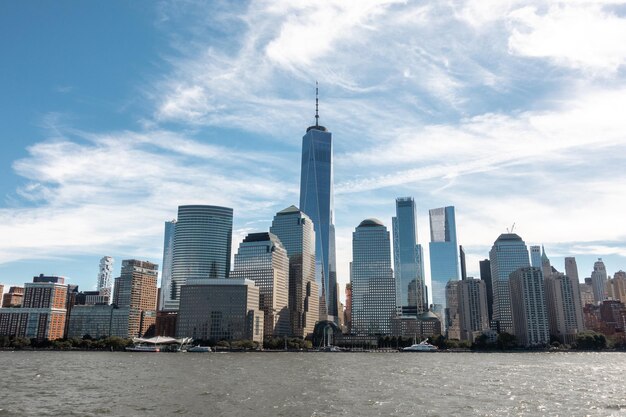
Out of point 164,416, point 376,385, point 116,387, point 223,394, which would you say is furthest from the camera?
point 376,385

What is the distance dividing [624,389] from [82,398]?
293ft

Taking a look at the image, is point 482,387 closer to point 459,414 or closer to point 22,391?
point 459,414

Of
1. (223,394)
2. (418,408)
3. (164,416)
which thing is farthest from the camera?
(223,394)

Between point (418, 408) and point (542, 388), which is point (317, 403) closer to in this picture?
point (418, 408)

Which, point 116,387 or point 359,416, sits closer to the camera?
point 359,416

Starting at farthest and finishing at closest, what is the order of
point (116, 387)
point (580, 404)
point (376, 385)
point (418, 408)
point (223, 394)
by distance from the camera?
point (376, 385) < point (116, 387) < point (223, 394) < point (580, 404) < point (418, 408)

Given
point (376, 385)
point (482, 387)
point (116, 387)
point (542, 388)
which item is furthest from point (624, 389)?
point (116, 387)

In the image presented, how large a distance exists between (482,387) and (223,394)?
1781 inches

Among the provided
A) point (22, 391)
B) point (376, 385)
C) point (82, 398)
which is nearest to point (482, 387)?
point (376, 385)

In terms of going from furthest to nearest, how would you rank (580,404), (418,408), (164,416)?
(580,404) < (418,408) < (164,416)

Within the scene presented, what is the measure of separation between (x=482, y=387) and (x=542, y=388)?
10392 mm

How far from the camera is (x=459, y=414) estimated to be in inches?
2581

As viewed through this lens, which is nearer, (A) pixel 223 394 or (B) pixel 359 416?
(B) pixel 359 416

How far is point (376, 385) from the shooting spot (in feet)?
325
